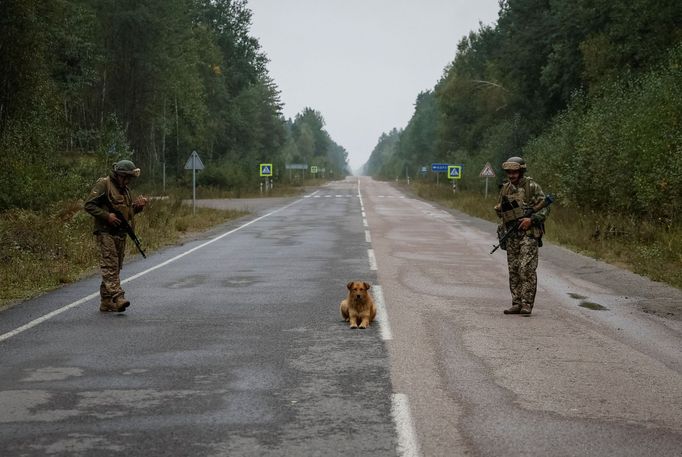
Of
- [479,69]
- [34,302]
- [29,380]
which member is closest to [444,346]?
[29,380]

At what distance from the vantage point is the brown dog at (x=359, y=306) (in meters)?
8.33

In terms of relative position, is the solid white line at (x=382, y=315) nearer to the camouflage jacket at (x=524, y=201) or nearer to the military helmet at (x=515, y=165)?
the camouflage jacket at (x=524, y=201)

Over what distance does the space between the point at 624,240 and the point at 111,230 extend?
12982 mm

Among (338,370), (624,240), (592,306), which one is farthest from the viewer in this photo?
(624,240)

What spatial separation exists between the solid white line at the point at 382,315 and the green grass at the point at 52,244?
501 cm

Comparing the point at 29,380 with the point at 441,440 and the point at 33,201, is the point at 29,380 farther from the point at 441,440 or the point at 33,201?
the point at 33,201

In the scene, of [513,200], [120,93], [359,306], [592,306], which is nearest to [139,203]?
[359,306]

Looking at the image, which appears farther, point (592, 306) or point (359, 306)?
point (592, 306)

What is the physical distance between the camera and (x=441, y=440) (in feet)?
15.3

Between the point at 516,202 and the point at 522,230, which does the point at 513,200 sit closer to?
the point at 516,202

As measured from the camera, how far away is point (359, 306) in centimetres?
849

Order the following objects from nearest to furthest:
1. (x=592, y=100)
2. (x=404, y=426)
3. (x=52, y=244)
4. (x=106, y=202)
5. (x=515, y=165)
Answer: (x=404, y=426), (x=515, y=165), (x=106, y=202), (x=52, y=244), (x=592, y=100)

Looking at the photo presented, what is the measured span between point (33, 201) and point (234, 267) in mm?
9359

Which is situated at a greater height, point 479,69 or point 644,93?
point 479,69
